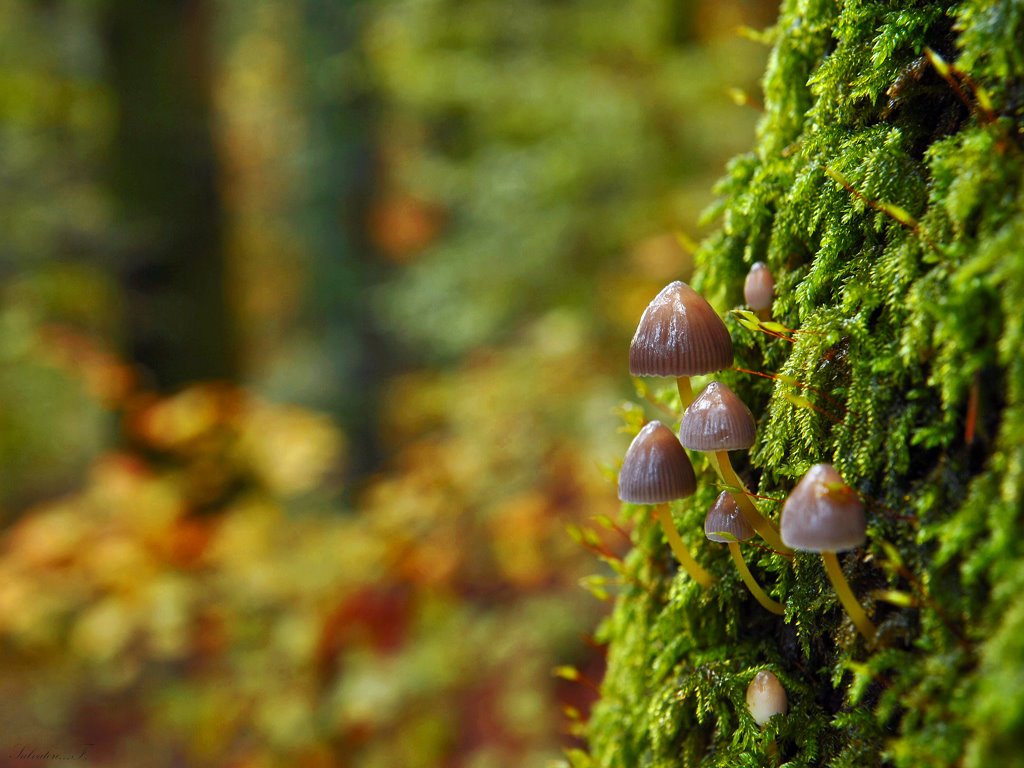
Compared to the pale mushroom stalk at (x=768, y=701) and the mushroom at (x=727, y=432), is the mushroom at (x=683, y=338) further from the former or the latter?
the pale mushroom stalk at (x=768, y=701)

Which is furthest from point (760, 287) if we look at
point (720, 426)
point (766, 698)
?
point (766, 698)

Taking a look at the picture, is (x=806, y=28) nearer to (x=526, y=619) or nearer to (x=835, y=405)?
(x=835, y=405)

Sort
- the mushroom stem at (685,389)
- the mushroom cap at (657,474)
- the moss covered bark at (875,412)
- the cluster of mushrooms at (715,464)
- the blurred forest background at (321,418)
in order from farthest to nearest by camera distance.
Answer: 1. the blurred forest background at (321,418)
2. the mushroom stem at (685,389)
3. the mushroom cap at (657,474)
4. the cluster of mushrooms at (715,464)
5. the moss covered bark at (875,412)

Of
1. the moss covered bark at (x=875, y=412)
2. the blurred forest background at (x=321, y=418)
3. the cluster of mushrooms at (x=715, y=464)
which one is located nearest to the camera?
the moss covered bark at (x=875, y=412)

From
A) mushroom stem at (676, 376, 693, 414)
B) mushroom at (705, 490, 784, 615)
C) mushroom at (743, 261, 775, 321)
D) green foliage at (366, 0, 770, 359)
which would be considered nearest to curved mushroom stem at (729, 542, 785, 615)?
mushroom at (705, 490, 784, 615)

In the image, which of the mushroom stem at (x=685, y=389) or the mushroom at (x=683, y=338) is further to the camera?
the mushroom stem at (x=685, y=389)

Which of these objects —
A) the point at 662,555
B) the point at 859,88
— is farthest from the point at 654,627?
the point at 859,88

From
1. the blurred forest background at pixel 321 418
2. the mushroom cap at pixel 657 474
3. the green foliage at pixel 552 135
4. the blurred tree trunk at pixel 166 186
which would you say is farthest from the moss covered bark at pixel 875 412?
the blurred tree trunk at pixel 166 186
